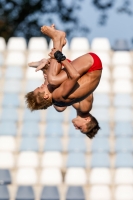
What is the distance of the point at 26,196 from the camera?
26.4ft

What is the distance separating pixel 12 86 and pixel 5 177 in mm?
1824

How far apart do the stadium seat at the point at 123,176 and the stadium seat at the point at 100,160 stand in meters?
0.20

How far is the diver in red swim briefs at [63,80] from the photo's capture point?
5449 mm

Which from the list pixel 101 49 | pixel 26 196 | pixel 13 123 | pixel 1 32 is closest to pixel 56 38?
pixel 26 196

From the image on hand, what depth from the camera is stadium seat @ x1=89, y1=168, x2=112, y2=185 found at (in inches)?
324

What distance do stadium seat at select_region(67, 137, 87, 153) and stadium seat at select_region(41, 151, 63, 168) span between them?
227mm

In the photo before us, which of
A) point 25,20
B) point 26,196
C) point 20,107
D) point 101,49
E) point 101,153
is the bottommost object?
point 26,196

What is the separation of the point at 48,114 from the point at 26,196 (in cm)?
158

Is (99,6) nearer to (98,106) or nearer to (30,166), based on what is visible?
(98,106)

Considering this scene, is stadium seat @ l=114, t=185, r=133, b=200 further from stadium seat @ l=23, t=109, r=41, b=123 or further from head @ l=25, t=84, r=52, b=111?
head @ l=25, t=84, r=52, b=111

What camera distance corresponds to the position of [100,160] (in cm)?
851

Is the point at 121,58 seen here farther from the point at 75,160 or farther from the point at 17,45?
the point at 75,160

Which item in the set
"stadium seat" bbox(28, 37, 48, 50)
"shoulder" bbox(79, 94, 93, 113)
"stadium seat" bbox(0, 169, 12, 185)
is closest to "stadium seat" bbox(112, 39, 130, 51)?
"stadium seat" bbox(28, 37, 48, 50)

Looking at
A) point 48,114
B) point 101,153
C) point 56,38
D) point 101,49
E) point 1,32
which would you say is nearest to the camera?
point 56,38
